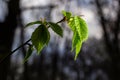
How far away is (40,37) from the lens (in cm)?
77

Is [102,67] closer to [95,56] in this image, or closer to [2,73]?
[95,56]

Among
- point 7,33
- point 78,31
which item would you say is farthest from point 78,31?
point 7,33

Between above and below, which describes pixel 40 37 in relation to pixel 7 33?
above

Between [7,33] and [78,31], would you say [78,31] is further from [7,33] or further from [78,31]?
[7,33]

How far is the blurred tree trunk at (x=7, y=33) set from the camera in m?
4.50

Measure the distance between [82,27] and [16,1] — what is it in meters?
4.54

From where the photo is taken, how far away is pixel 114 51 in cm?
819

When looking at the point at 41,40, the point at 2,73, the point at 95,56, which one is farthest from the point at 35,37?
the point at 95,56

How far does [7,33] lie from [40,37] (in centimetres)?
412

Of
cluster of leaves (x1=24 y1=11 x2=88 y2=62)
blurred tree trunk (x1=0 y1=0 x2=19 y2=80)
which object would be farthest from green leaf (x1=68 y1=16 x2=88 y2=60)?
blurred tree trunk (x1=0 y1=0 x2=19 y2=80)

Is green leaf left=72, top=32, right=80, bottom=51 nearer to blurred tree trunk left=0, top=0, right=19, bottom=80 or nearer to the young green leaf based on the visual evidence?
the young green leaf

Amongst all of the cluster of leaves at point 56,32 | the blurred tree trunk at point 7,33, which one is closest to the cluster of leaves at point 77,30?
the cluster of leaves at point 56,32

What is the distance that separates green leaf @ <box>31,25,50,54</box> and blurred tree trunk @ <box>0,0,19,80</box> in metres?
3.67

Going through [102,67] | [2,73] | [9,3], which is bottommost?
[102,67]
